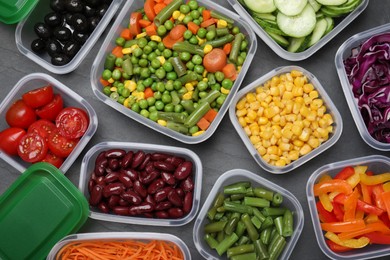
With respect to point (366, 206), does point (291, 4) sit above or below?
above

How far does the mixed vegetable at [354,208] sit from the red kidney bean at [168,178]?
2.40 feet

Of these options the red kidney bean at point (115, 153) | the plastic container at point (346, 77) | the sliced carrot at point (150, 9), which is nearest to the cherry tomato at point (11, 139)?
the red kidney bean at point (115, 153)

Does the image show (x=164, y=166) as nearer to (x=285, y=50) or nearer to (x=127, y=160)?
(x=127, y=160)

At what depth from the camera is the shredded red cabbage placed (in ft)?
9.05

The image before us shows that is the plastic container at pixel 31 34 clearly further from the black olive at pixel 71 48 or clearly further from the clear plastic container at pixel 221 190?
the clear plastic container at pixel 221 190

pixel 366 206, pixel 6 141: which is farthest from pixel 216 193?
pixel 6 141

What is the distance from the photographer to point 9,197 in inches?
112

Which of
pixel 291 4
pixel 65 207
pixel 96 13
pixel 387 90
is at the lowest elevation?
pixel 65 207

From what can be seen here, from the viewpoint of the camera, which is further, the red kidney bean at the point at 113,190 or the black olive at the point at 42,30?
the black olive at the point at 42,30

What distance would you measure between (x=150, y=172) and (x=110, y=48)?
74 cm

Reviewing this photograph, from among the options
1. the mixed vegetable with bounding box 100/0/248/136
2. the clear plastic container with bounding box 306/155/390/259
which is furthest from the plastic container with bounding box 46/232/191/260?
the clear plastic container with bounding box 306/155/390/259

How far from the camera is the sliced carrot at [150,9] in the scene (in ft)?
9.65

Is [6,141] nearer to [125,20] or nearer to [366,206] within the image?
[125,20]

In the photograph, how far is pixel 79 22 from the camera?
2910 millimetres
